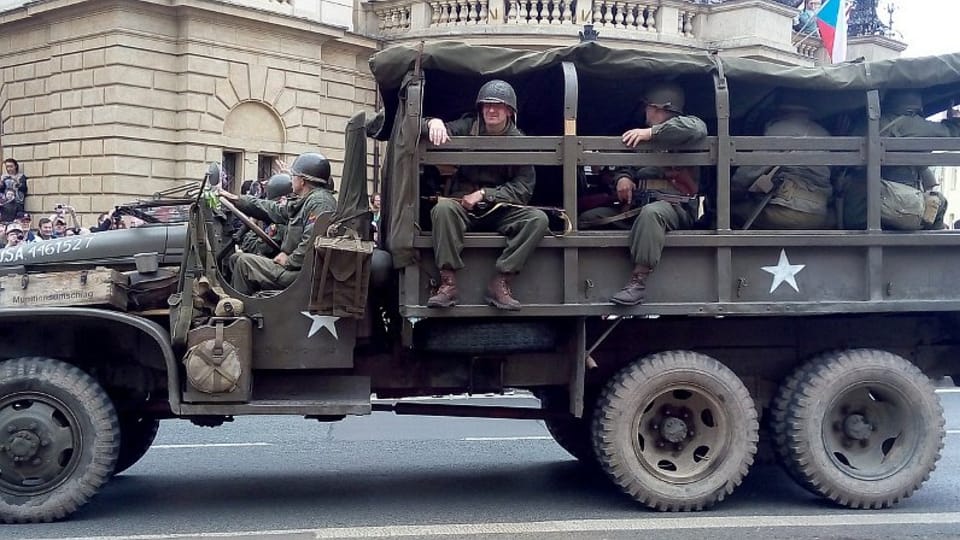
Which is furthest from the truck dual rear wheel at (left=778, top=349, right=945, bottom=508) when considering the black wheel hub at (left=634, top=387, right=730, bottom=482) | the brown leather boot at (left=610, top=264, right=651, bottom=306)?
the brown leather boot at (left=610, top=264, right=651, bottom=306)

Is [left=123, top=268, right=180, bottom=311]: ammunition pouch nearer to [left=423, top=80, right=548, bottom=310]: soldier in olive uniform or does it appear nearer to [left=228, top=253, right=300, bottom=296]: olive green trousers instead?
[left=228, top=253, right=300, bottom=296]: olive green trousers

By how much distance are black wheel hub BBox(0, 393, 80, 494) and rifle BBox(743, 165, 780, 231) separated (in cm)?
435

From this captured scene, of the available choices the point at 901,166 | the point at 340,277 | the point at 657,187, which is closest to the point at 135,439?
the point at 340,277

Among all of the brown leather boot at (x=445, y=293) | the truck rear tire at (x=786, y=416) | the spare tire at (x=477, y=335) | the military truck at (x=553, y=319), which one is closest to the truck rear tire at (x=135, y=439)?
the military truck at (x=553, y=319)

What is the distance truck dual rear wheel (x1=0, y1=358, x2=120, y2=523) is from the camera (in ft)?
21.0

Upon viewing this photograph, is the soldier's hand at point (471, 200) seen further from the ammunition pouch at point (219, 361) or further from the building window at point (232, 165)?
the building window at point (232, 165)

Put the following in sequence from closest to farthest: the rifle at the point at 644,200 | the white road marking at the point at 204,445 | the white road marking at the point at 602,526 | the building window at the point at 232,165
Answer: the white road marking at the point at 602,526
the rifle at the point at 644,200
the white road marking at the point at 204,445
the building window at the point at 232,165

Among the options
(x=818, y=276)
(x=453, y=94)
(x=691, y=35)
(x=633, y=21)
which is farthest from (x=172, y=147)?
(x=818, y=276)

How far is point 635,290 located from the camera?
663cm

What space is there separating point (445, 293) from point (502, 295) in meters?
0.34

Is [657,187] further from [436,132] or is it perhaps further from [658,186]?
[436,132]

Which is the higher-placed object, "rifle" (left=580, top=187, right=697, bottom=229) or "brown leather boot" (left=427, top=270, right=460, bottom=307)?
"rifle" (left=580, top=187, right=697, bottom=229)

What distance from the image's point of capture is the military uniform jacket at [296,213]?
22.5 ft

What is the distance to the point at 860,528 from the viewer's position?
6461 millimetres
